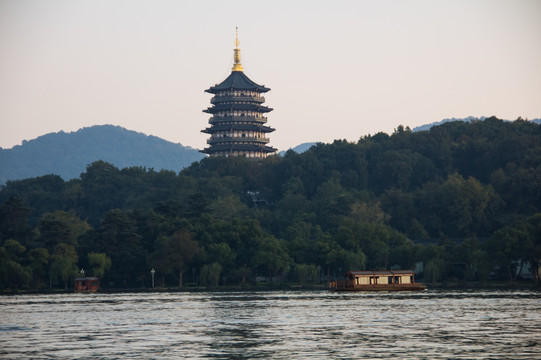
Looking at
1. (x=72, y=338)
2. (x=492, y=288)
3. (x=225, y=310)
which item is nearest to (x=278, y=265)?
(x=492, y=288)

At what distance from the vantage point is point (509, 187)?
122m

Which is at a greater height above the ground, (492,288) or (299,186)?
(299,186)

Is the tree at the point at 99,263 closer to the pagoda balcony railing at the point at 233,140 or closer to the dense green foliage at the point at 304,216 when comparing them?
the dense green foliage at the point at 304,216

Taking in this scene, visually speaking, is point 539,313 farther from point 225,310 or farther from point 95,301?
point 95,301

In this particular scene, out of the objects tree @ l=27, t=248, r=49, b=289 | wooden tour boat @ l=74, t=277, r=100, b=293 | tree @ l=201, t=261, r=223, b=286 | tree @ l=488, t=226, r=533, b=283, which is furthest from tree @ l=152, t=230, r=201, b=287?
tree @ l=488, t=226, r=533, b=283

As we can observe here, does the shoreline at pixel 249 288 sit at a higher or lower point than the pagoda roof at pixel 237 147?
lower

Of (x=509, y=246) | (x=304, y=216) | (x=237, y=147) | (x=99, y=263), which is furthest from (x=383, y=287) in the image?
(x=237, y=147)

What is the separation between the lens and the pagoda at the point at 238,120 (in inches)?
6344

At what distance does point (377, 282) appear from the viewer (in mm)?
92562

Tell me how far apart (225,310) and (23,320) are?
14371mm

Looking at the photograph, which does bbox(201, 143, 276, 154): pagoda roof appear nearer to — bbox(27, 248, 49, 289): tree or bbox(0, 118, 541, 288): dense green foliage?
bbox(0, 118, 541, 288): dense green foliage

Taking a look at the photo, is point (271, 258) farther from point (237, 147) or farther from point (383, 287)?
point (237, 147)

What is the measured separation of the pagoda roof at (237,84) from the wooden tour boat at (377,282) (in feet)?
252

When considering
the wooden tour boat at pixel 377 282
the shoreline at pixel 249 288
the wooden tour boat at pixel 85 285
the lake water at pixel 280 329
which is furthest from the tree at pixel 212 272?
the lake water at pixel 280 329
